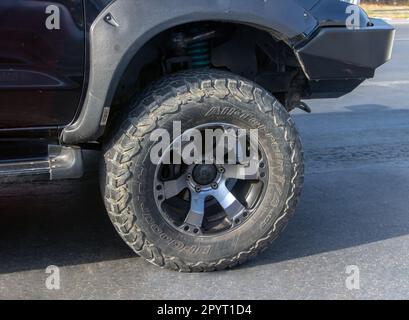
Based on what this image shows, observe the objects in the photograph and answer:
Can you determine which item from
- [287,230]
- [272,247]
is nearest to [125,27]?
[272,247]

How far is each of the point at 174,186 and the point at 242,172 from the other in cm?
39

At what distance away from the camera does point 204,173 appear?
3.48 metres

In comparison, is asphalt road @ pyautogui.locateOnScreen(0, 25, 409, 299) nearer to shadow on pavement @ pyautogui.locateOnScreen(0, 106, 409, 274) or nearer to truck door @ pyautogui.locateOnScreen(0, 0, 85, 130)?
shadow on pavement @ pyautogui.locateOnScreen(0, 106, 409, 274)

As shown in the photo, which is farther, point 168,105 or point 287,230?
point 287,230

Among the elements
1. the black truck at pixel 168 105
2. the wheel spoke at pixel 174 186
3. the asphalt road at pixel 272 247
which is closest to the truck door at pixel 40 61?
the black truck at pixel 168 105

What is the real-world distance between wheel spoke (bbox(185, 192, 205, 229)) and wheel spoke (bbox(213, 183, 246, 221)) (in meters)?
0.11

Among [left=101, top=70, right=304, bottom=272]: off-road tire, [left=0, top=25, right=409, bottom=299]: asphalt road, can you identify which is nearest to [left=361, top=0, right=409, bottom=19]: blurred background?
[left=0, top=25, right=409, bottom=299]: asphalt road

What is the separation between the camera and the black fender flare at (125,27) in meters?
3.11

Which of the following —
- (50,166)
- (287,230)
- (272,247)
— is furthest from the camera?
(287,230)

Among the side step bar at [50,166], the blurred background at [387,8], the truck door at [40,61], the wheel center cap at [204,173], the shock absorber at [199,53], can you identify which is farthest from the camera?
the blurred background at [387,8]

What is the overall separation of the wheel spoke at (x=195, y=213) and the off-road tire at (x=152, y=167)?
0.27 feet

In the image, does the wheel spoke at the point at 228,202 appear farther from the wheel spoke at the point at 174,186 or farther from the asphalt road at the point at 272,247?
the asphalt road at the point at 272,247

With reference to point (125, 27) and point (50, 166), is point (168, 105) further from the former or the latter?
point (50, 166)

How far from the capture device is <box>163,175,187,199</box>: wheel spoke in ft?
11.2
